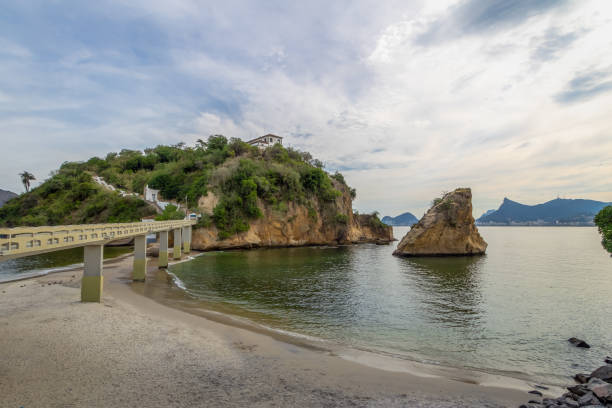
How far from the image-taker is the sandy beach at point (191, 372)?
687 cm

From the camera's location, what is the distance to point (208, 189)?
57344mm

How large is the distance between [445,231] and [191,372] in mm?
42916

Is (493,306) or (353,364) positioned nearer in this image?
(353,364)

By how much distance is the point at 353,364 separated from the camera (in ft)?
30.9

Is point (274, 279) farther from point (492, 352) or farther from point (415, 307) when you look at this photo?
point (492, 352)

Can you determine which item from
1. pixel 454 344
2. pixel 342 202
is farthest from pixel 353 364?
pixel 342 202

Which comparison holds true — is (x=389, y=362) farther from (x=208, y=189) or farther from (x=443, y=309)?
(x=208, y=189)

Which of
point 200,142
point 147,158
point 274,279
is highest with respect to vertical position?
point 200,142

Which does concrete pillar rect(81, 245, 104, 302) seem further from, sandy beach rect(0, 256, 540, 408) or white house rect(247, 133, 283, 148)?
white house rect(247, 133, 283, 148)

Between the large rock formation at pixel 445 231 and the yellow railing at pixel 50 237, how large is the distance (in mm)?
38227

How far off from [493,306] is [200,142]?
3480 inches

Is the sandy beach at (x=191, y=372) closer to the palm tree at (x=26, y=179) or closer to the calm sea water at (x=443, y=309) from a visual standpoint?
the calm sea water at (x=443, y=309)

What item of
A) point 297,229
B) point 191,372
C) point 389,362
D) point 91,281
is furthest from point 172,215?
point 389,362

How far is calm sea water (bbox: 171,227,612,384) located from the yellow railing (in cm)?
671
